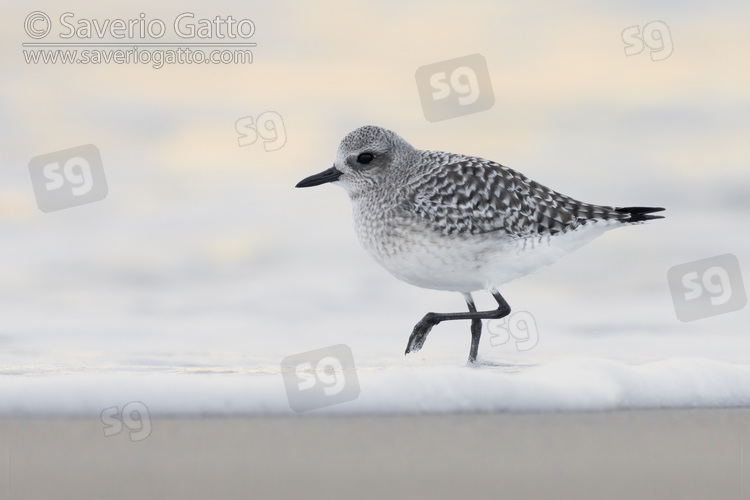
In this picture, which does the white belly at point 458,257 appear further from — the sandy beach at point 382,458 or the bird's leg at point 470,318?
the sandy beach at point 382,458

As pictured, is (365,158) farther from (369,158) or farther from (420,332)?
(420,332)

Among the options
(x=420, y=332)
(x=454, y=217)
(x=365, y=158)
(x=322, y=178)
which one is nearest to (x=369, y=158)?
(x=365, y=158)

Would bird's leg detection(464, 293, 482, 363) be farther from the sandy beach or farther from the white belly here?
the sandy beach

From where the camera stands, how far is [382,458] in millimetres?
3832

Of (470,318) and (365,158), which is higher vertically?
(365,158)

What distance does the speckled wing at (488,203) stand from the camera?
188 inches

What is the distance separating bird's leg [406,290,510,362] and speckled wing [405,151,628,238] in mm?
406

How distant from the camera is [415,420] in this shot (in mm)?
4062

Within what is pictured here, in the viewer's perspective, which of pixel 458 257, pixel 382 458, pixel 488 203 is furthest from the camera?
pixel 488 203

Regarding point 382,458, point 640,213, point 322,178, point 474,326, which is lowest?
point 382,458

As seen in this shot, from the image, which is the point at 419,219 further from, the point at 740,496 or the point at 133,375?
the point at 740,496

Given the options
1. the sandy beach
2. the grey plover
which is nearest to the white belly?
the grey plover

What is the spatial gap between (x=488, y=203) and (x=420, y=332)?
0.75m

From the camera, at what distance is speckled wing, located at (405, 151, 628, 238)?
477cm
